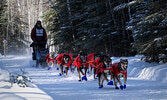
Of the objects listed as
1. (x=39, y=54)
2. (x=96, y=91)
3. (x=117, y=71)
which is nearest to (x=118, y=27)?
(x=39, y=54)

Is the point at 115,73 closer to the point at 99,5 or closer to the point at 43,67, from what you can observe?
Answer: the point at 43,67

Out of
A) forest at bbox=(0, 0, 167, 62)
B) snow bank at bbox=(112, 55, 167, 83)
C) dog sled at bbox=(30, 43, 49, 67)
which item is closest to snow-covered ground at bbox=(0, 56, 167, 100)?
snow bank at bbox=(112, 55, 167, 83)

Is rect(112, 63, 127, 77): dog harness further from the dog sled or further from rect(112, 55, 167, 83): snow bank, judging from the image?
the dog sled

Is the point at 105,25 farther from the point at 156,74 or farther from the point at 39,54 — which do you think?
the point at 156,74

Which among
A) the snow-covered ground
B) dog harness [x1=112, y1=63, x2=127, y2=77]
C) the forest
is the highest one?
the forest

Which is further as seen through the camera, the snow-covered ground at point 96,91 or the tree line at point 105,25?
the tree line at point 105,25

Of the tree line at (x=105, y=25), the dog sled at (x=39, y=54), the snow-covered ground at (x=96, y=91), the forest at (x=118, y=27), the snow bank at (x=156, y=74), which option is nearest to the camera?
the snow-covered ground at (x=96, y=91)

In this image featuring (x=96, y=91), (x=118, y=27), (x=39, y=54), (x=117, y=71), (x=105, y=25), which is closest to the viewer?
(x=96, y=91)

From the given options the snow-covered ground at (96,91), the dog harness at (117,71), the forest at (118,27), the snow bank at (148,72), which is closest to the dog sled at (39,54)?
the forest at (118,27)

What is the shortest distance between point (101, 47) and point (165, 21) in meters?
11.5

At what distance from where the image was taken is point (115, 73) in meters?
6.94

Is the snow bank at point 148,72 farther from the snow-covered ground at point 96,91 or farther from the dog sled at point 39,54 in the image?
the dog sled at point 39,54

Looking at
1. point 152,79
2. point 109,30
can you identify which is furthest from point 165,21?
point 109,30

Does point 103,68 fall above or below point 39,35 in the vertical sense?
below
